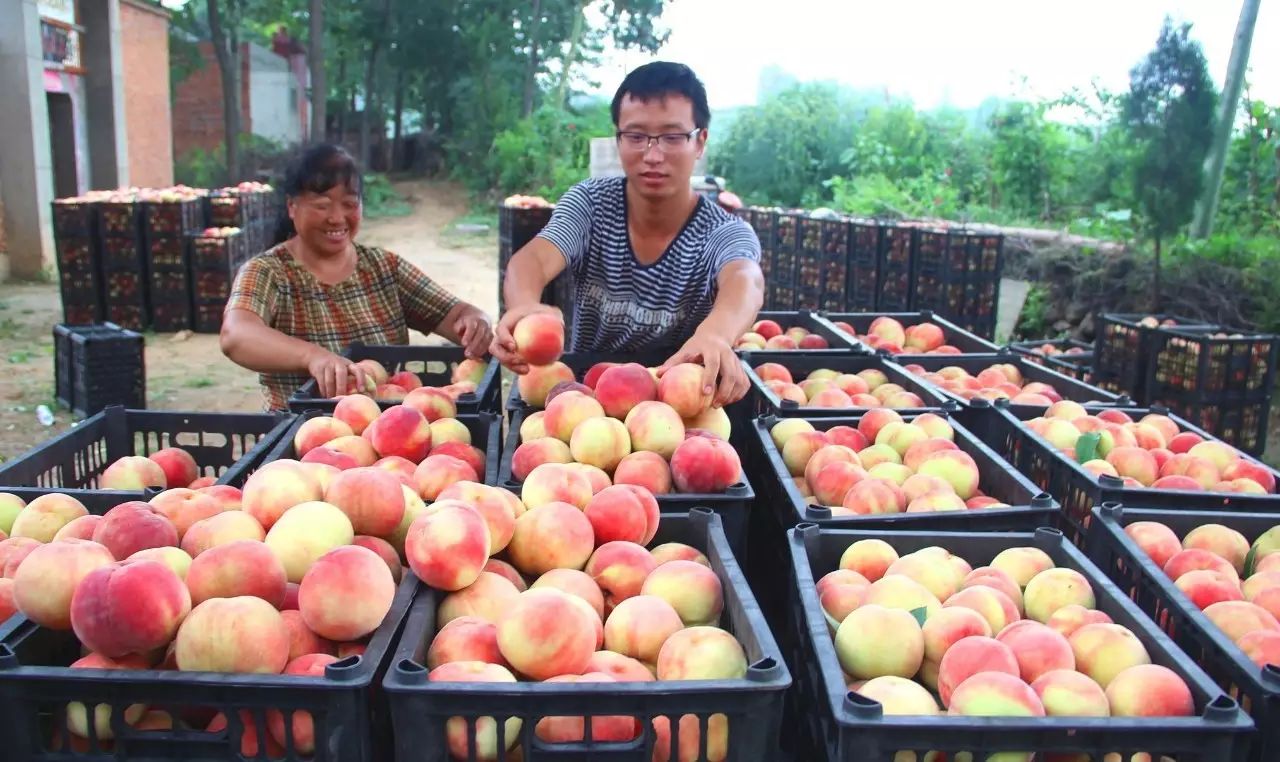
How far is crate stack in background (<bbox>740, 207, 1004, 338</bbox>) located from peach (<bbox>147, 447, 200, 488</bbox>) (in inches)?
249

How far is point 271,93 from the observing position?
3447 cm

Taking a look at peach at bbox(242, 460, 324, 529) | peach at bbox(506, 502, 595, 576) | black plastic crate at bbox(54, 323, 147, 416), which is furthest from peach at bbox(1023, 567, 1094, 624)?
black plastic crate at bbox(54, 323, 147, 416)

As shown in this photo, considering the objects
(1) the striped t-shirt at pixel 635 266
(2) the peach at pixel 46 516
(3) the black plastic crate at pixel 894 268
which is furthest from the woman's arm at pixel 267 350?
(3) the black plastic crate at pixel 894 268

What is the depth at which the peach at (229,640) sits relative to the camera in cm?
139

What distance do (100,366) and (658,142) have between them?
17.8ft

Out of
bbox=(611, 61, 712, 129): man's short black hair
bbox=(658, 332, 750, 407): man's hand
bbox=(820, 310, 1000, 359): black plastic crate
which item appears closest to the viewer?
bbox=(658, 332, 750, 407): man's hand

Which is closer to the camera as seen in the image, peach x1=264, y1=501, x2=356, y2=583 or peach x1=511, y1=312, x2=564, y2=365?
peach x1=264, y1=501, x2=356, y2=583

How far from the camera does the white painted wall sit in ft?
111

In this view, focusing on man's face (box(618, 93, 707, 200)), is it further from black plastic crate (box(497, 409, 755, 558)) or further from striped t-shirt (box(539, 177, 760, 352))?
black plastic crate (box(497, 409, 755, 558))

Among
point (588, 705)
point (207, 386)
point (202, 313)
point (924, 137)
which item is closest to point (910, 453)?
point (588, 705)

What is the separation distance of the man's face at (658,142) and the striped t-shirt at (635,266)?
225mm

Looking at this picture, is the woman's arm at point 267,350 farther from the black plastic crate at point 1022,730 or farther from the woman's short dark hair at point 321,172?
the black plastic crate at point 1022,730

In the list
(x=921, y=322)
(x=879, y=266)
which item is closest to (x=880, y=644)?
(x=921, y=322)

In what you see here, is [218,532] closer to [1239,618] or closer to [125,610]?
[125,610]
